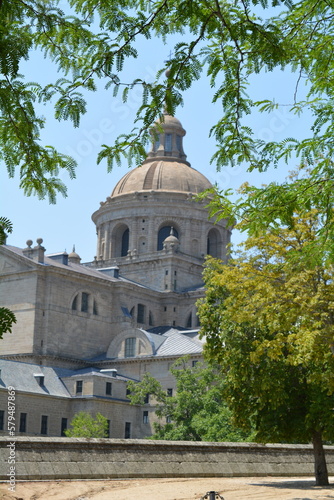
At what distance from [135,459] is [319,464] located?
600 centimetres

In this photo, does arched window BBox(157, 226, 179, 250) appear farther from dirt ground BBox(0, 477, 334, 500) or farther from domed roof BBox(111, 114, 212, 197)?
dirt ground BBox(0, 477, 334, 500)

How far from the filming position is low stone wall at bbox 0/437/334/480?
1905 cm

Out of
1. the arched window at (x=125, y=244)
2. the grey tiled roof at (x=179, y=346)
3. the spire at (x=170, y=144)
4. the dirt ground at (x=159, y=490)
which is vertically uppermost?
the spire at (x=170, y=144)

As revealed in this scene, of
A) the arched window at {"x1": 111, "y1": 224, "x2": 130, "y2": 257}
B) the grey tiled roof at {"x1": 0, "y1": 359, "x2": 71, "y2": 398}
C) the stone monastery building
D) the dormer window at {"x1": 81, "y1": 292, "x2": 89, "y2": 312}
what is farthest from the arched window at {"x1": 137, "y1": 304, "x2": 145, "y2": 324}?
the grey tiled roof at {"x1": 0, "y1": 359, "x2": 71, "y2": 398}

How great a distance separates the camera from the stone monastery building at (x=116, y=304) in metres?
64.2

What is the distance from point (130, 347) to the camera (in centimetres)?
7262

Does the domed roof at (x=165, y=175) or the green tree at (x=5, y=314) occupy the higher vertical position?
the domed roof at (x=165, y=175)

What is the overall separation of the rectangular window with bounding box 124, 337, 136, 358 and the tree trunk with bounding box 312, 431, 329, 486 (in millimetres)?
47443

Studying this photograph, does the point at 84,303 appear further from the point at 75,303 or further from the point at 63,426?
the point at 63,426

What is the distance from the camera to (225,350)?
2792 centimetres

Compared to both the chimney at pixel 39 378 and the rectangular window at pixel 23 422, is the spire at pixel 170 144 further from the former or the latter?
the rectangular window at pixel 23 422

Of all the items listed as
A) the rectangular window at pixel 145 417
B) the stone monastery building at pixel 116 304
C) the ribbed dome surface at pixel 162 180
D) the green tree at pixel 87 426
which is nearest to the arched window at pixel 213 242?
the stone monastery building at pixel 116 304

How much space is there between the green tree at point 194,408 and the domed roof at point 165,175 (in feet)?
107

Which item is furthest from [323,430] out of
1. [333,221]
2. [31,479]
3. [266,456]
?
[333,221]
